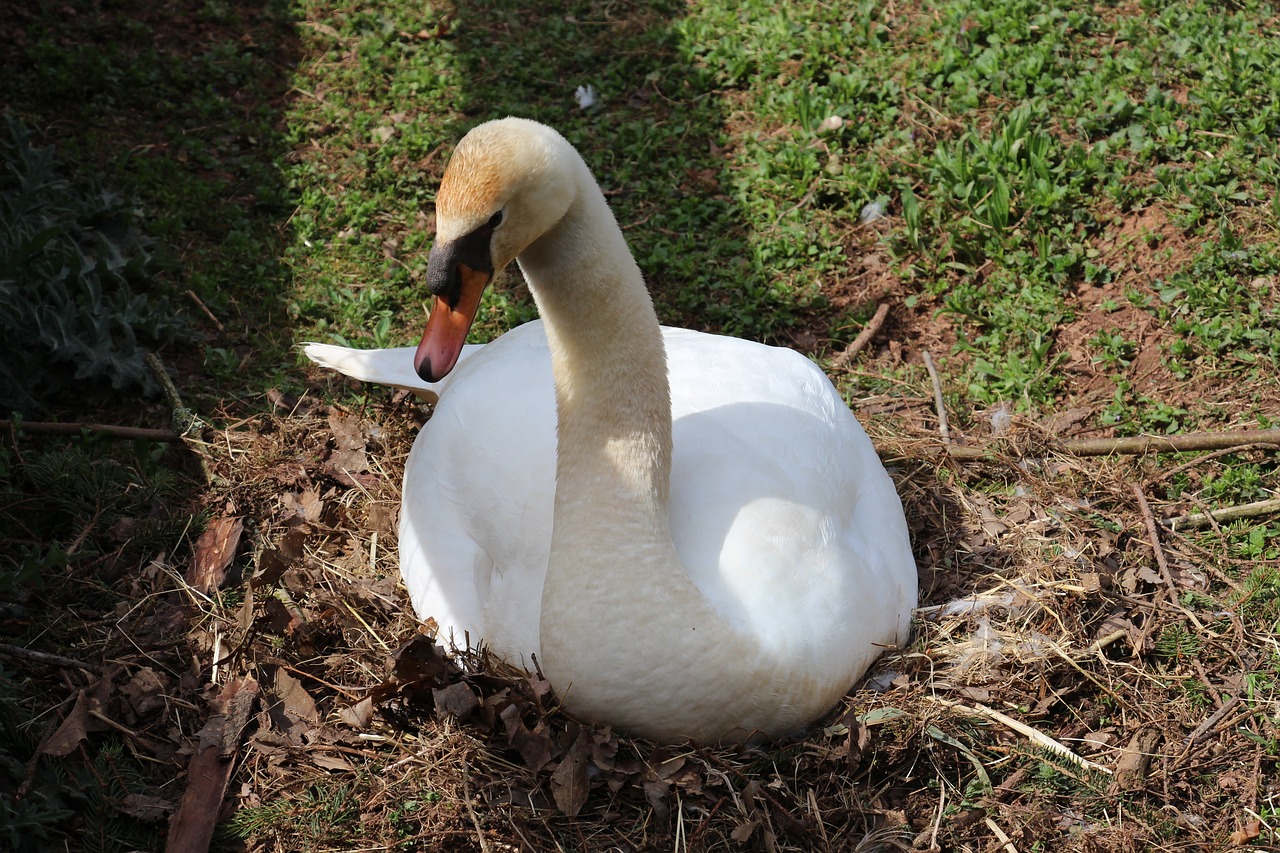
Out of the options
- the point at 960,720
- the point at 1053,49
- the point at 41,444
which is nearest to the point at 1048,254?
the point at 1053,49

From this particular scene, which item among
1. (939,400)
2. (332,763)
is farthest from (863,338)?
(332,763)

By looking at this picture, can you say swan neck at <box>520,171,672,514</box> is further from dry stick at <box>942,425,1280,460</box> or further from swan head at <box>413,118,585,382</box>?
dry stick at <box>942,425,1280,460</box>

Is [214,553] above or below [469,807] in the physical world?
below

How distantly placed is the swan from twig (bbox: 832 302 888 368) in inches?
47.0

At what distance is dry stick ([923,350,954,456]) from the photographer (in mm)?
4031

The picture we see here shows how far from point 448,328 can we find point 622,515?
644mm

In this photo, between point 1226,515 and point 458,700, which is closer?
point 458,700

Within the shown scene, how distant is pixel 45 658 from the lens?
3.19 m

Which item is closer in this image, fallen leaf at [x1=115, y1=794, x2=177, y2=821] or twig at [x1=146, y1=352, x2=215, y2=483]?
fallen leaf at [x1=115, y1=794, x2=177, y2=821]

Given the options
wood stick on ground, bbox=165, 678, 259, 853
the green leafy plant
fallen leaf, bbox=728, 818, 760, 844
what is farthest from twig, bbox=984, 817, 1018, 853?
the green leafy plant

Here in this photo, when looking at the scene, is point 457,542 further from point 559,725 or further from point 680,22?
point 680,22

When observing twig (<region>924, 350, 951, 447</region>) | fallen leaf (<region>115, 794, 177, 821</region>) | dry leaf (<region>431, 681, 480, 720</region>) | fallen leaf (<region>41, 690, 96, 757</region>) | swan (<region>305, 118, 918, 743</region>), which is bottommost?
fallen leaf (<region>115, 794, 177, 821</region>)

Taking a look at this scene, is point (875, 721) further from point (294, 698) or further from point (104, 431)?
point (104, 431)

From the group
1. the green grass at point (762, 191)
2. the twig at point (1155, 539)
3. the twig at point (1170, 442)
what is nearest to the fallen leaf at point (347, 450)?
the green grass at point (762, 191)
